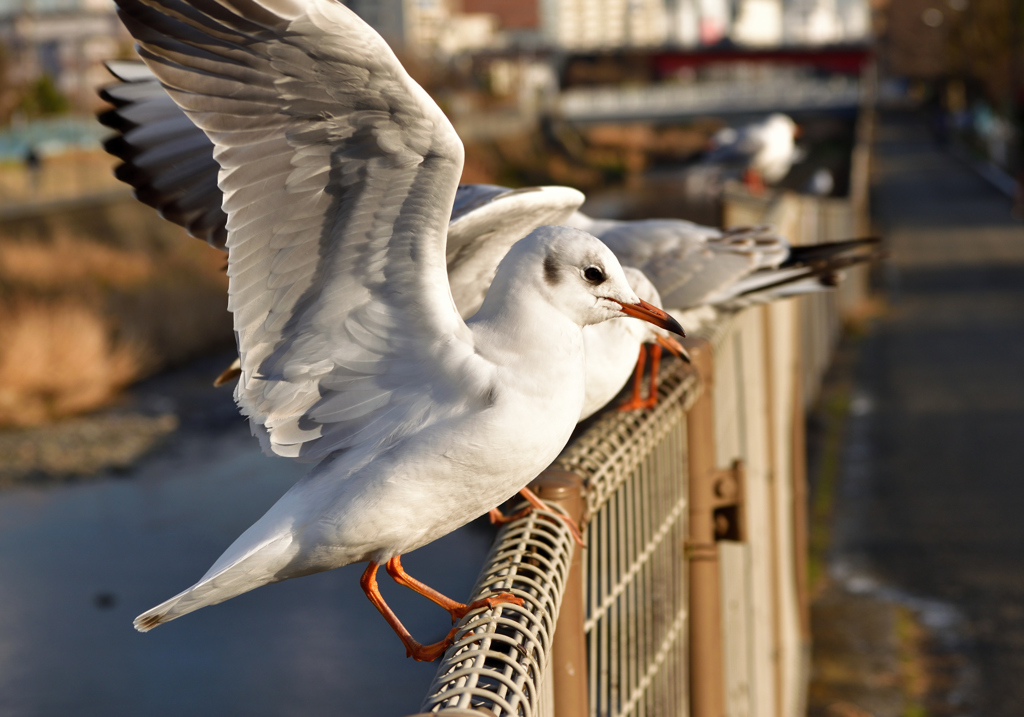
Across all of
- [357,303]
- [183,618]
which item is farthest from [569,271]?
[183,618]

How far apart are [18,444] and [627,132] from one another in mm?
44706

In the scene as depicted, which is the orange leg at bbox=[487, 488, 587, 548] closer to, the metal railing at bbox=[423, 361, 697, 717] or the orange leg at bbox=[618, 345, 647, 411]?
the metal railing at bbox=[423, 361, 697, 717]

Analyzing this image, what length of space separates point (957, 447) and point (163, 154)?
6.71 meters

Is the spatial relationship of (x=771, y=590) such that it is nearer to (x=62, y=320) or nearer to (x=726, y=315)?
(x=726, y=315)

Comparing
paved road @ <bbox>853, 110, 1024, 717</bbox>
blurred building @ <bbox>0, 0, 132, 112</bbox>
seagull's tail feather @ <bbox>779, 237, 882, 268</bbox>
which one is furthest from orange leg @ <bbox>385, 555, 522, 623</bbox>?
blurred building @ <bbox>0, 0, 132, 112</bbox>

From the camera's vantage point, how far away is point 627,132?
53.4 meters

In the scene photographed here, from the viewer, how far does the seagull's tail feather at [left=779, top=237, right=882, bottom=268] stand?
4117mm

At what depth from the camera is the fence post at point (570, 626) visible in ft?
6.23

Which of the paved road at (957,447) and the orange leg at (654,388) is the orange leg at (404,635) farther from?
the paved road at (957,447)

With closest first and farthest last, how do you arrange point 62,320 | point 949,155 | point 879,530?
1. point 879,530
2. point 62,320
3. point 949,155

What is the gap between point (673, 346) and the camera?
10.6ft

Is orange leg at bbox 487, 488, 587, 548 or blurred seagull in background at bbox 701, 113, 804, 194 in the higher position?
orange leg at bbox 487, 488, 587, 548

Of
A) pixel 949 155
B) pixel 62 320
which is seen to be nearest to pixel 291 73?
pixel 62 320

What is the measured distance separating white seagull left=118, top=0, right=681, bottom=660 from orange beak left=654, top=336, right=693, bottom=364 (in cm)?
67
